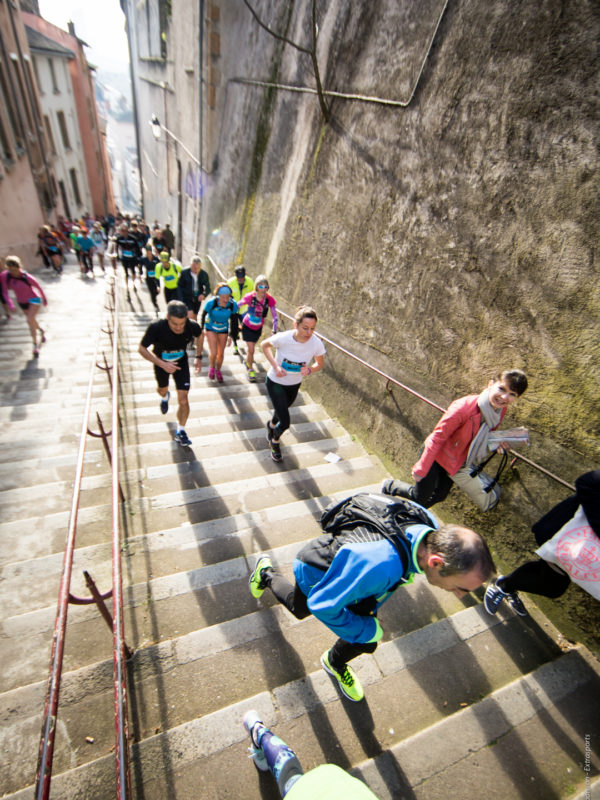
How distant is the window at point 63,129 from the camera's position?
26638 mm

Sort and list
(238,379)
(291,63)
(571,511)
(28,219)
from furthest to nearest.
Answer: (28,219) → (291,63) → (238,379) → (571,511)

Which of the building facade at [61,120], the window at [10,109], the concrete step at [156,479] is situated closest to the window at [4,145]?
the window at [10,109]

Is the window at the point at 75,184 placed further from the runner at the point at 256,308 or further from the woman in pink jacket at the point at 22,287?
the runner at the point at 256,308

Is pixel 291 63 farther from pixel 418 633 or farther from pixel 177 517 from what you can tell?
pixel 418 633

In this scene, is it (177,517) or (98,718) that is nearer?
(98,718)

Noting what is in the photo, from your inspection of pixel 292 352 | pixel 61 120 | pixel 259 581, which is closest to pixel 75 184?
pixel 61 120

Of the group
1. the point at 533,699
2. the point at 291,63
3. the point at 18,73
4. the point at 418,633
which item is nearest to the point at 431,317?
the point at 418,633

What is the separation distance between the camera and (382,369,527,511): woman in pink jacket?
115 inches

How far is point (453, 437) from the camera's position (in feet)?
10.5

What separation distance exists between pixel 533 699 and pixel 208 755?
2.33 m

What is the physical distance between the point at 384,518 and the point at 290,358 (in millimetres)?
2596

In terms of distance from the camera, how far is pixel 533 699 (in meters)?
2.63

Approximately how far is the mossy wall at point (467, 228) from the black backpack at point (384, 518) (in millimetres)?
1798

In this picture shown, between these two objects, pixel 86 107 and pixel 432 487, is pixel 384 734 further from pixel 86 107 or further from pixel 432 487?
pixel 86 107
